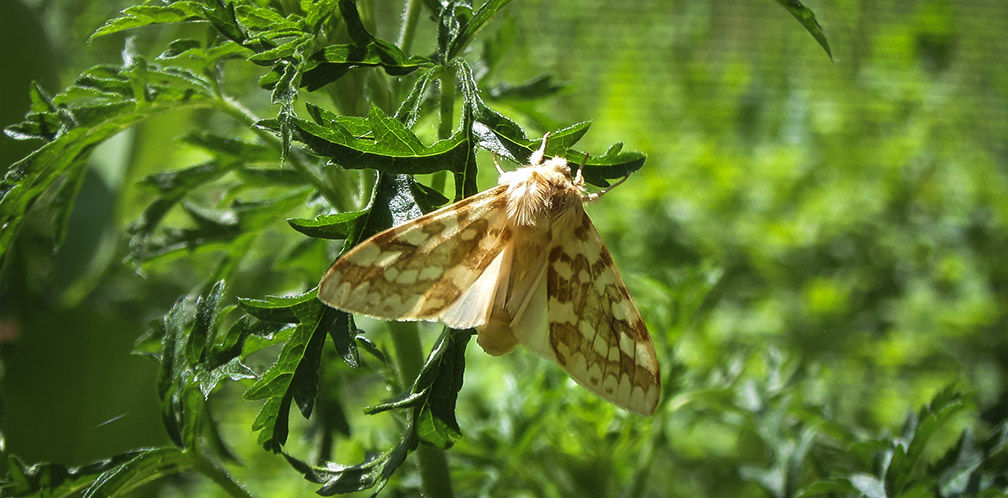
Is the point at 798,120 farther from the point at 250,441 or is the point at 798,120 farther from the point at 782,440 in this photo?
the point at 250,441

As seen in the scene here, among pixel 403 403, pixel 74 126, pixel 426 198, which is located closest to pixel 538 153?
pixel 426 198

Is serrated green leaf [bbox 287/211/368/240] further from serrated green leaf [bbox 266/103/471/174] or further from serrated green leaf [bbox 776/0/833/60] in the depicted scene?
serrated green leaf [bbox 776/0/833/60]

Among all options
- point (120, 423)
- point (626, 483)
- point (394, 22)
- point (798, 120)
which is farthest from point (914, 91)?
point (120, 423)

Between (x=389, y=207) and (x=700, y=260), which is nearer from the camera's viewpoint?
(x=389, y=207)

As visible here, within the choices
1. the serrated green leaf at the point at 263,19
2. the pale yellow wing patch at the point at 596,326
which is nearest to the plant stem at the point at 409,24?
the serrated green leaf at the point at 263,19

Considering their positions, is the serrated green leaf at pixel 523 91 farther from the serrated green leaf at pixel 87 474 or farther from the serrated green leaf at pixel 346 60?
the serrated green leaf at pixel 87 474

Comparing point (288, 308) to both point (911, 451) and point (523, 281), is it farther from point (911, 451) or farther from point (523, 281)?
point (911, 451)
